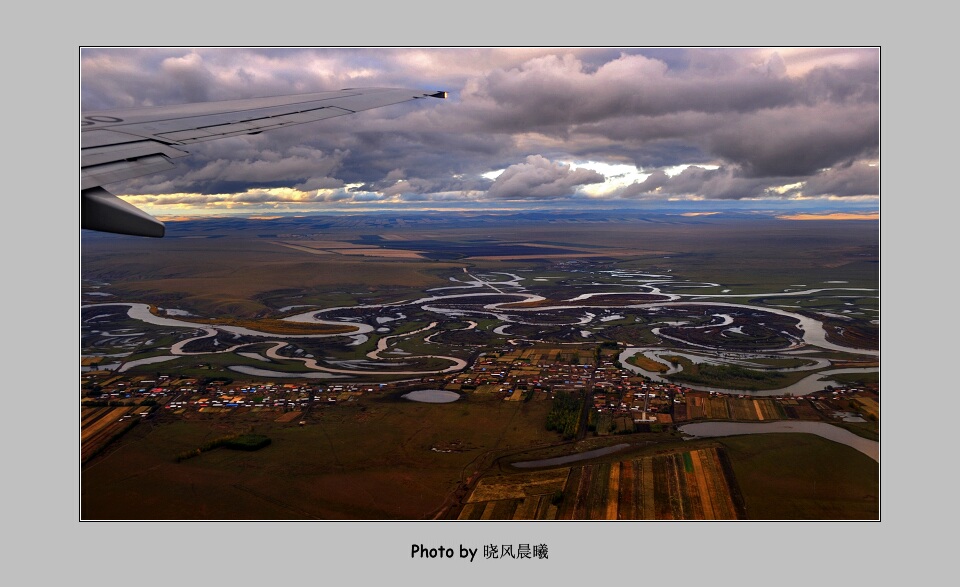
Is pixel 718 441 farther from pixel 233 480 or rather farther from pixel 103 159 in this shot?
pixel 103 159

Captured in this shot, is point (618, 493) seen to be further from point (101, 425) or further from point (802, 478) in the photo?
point (101, 425)

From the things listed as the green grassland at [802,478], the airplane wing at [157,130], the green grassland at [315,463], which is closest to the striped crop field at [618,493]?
the green grassland at [802,478]

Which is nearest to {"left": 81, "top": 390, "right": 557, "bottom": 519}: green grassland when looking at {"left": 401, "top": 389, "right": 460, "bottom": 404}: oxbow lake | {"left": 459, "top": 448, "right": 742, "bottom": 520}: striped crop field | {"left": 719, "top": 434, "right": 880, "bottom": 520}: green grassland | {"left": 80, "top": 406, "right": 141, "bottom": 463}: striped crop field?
{"left": 80, "top": 406, "right": 141, "bottom": 463}: striped crop field

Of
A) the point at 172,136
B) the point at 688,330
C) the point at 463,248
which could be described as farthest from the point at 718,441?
the point at 463,248

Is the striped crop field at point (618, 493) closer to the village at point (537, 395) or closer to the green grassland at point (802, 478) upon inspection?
the green grassland at point (802, 478)

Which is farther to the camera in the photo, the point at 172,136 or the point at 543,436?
the point at 543,436

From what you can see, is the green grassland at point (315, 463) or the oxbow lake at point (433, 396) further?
the oxbow lake at point (433, 396)

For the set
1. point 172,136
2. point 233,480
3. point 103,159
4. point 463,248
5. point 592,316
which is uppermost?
point 463,248

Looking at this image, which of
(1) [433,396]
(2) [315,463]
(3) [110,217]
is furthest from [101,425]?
(3) [110,217]
